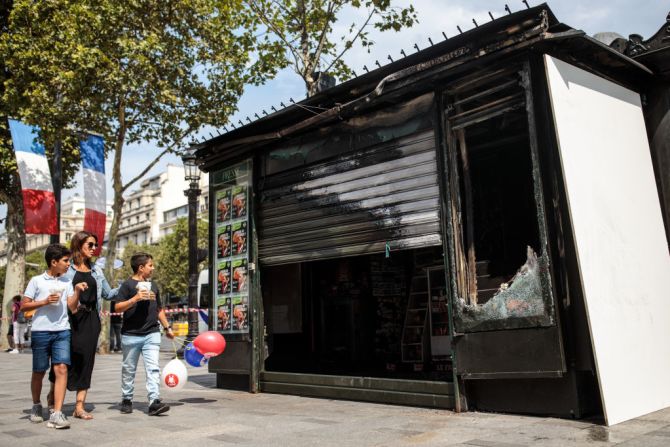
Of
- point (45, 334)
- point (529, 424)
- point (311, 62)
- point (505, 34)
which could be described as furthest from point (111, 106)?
point (529, 424)

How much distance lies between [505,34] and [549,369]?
3.25m

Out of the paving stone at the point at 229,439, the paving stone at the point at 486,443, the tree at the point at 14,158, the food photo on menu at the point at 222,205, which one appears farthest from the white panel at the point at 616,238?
the tree at the point at 14,158

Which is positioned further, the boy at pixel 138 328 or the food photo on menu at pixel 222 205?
the food photo on menu at pixel 222 205

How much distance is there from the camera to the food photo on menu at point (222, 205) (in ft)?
31.5

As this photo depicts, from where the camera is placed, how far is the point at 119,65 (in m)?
18.2

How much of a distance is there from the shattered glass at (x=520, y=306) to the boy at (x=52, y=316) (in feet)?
13.9

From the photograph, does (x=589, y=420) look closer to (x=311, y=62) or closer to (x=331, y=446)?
(x=331, y=446)

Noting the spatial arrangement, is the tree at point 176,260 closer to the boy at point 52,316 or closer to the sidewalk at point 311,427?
the sidewalk at point 311,427

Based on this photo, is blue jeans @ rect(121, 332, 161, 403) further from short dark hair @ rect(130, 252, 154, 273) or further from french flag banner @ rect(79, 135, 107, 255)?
french flag banner @ rect(79, 135, 107, 255)

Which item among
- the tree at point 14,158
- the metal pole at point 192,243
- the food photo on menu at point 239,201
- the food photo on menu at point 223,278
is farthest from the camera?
the tree at point 14,158

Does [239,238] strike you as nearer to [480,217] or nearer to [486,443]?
[480,217]

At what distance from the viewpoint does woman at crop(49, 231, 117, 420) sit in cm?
652

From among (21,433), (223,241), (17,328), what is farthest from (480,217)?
(17,328)

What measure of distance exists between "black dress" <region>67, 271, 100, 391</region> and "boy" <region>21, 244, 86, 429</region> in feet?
0.55
